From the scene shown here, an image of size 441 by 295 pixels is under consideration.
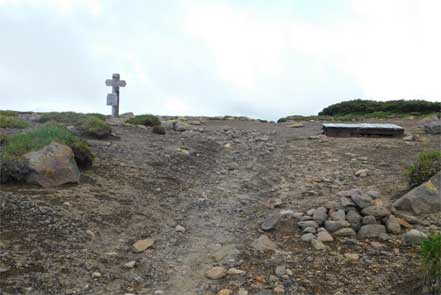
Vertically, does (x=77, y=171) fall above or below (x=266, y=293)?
above

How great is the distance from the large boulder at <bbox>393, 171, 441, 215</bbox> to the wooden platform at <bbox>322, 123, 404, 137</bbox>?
722 centimetres

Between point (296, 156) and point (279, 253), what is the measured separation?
6463 mm

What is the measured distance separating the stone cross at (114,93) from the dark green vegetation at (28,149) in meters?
9.03

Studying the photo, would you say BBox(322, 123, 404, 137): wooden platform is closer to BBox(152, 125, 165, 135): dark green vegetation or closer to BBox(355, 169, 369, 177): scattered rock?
BBox(355, 169, 369, 177): scattered rock

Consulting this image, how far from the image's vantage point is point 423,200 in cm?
786

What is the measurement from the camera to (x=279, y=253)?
665 cm

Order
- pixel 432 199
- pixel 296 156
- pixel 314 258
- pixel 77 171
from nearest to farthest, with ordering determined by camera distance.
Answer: pixel 314 258 → pixel 432 199 → pixel 77 171 → pixel 296 156

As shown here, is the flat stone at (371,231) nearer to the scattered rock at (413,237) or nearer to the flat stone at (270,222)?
the scattered rock at (413,237)

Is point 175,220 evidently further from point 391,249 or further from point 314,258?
point 391,249

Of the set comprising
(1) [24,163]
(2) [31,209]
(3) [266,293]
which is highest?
(1) [24,163]

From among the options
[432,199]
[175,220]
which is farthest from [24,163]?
[432,199]

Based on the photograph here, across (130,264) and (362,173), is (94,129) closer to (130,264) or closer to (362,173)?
(362,173)


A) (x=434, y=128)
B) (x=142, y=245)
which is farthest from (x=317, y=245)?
(x=434, y=128)

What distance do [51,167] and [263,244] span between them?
367 centimetres
